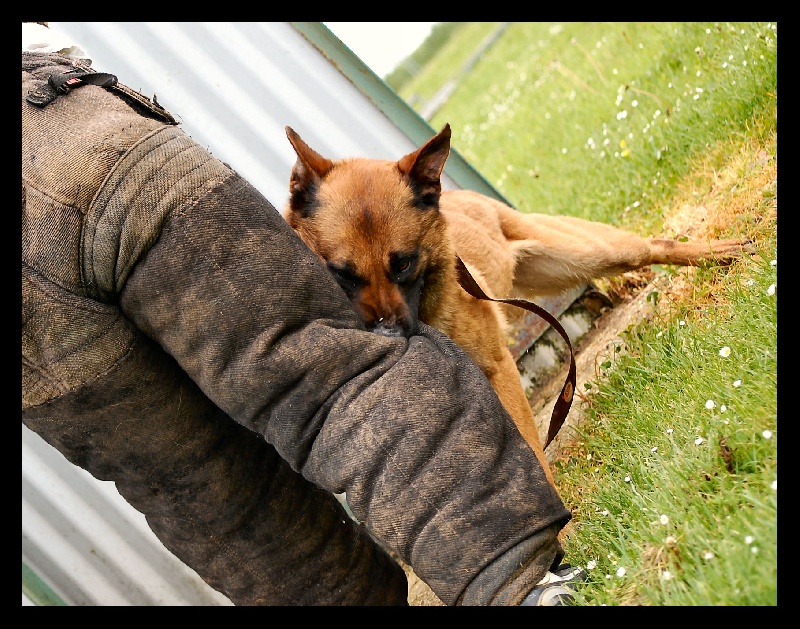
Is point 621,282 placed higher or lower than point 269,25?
lower

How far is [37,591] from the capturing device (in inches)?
187

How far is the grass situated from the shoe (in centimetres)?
5

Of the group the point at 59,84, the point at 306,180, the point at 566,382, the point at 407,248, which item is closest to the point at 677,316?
the point at 566,382

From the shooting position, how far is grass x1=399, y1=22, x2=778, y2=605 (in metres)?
2.26

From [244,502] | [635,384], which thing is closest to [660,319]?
[635,384]

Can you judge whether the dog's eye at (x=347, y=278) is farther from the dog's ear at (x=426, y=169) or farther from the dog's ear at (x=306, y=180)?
the dog's ear at (x=426, y=169)

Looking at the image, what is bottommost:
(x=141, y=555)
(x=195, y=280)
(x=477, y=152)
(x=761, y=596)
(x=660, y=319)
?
(x=477, y=152)

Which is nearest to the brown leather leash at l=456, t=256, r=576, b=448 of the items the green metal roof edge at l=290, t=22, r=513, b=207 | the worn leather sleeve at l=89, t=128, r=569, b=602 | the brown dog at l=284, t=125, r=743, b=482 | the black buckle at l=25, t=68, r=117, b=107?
the brown dog at l=284, t=125, r=743, b=482

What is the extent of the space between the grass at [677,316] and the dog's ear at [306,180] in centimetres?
183

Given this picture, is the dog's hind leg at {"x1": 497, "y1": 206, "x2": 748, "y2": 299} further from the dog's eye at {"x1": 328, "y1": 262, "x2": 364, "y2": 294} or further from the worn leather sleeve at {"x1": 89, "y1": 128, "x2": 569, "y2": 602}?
the worn leather sleeve at {"x1": 89, "y1": 128, "x2": 569, "y2": 602}

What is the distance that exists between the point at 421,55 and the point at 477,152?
15491 mm

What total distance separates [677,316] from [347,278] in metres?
1.81

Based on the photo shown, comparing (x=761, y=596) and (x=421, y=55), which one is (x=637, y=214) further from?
(x=421, y=55)

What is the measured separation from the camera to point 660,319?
4.24 metres
